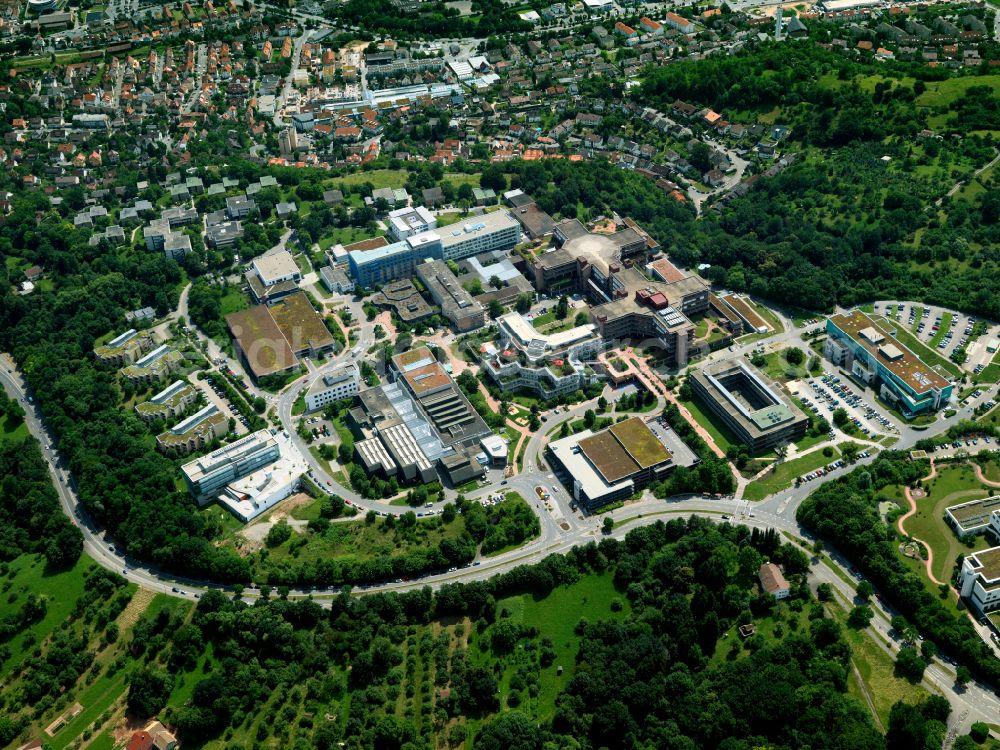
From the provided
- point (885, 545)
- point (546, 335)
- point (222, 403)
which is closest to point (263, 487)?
point (222, 403)

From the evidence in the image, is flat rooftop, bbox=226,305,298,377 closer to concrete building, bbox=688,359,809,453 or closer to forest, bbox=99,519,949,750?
forest, bbox=99,519,949,750

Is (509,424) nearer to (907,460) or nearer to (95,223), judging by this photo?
(907,460)

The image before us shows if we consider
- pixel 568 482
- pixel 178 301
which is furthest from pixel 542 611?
pixel 178 301

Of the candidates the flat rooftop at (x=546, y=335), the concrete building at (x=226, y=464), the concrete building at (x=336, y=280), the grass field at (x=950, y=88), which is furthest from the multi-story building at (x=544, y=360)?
the grass field at (x=950, y=88)

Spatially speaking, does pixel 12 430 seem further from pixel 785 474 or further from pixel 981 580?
pixel 981 580

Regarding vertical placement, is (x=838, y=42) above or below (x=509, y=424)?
above

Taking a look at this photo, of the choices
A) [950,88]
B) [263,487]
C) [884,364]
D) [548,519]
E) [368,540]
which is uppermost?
[950,88]
